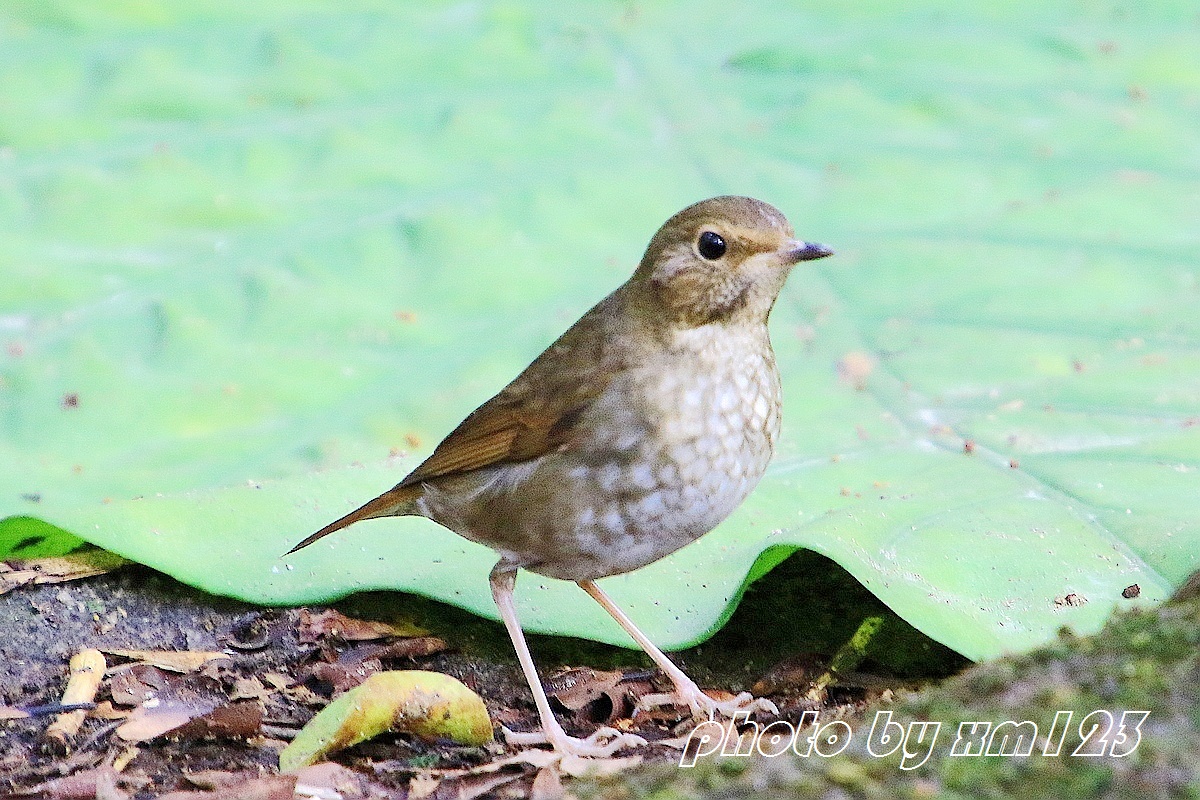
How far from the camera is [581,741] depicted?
281 cm

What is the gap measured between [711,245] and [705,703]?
94 cm

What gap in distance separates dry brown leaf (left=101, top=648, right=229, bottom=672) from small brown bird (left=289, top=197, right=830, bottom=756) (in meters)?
0.30

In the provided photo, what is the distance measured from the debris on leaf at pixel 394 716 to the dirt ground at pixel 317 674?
4 cm

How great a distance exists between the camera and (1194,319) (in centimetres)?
382

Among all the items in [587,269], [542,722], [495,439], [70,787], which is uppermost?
[587,269]

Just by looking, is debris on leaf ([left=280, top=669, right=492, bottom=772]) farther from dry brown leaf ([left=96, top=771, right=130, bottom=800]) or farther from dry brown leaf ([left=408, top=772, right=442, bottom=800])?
dry brown leaf ([left=96, top=771, right=130, bottom=800])

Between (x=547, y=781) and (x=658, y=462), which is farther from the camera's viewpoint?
(x=658, y=462)

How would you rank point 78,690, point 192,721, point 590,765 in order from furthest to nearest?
point 78,690 < point 192,721 < point 590,765

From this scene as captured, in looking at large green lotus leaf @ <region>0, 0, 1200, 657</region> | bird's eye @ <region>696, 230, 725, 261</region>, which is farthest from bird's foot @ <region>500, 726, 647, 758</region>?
bird's eye @ <region>696, 230, 725, 261</region>

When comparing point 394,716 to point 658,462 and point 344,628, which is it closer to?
point 344,628

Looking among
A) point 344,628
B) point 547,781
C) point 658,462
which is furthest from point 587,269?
point 547,781

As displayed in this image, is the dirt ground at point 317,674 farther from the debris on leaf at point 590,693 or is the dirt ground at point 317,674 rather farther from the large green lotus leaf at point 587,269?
the large green lotus leaf at point 587,269

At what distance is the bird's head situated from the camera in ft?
9.91

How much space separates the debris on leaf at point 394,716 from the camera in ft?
8.54
